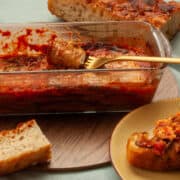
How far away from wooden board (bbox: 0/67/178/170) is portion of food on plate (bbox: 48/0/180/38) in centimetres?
52

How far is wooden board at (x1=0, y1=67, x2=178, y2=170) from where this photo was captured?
1825mm

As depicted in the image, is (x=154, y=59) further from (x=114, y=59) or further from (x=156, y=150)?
(x=156, y=150)

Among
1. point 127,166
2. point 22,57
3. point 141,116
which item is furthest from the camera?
point 22,57

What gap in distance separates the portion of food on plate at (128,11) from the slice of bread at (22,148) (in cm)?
95

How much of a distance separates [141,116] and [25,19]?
47.9 inches

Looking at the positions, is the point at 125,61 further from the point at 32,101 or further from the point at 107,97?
the point at 32,101

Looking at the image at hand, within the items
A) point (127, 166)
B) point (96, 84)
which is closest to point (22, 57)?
point (96, 84)

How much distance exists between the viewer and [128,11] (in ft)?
8.48

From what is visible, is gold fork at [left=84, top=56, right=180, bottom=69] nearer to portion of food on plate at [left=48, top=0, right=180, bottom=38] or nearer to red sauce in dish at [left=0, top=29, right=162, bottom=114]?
red sauce in dish at [left=0, top=29, right=162, bottom=114]

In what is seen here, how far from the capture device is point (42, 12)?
2.94 meters

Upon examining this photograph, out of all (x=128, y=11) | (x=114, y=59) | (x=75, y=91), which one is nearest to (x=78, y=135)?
(x=75, y=91)

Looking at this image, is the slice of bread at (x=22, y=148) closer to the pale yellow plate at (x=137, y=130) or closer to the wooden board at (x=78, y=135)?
the wooden board at (x=78, y=135)

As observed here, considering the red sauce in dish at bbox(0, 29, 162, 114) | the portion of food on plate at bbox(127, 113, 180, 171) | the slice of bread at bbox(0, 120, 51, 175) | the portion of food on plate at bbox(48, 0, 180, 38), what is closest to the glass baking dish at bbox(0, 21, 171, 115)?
the red sauce in dish at bbox(0, 29, 162, 114)

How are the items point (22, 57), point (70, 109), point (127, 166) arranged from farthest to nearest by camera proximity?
point (22, 57)
point (70, 109)
point (127, 166)
